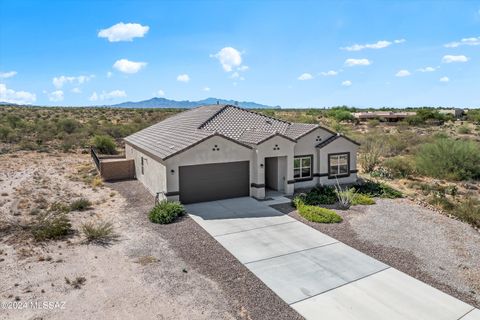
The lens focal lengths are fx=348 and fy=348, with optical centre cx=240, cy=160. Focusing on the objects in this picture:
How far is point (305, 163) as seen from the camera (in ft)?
69.2

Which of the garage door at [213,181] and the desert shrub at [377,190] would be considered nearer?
the garage door at [213,181]

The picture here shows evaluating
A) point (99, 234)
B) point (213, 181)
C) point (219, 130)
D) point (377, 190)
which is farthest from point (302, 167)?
point (99, 234)

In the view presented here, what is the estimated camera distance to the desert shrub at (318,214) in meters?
15.0

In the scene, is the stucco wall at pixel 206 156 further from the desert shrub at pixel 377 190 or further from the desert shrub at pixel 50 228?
the desert shrub at pixel 377 190

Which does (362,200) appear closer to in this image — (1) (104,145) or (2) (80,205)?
(2) (80,205)

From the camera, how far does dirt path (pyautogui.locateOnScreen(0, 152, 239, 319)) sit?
847cm

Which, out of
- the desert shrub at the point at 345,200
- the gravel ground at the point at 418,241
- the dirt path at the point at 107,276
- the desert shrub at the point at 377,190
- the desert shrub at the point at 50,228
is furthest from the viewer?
the desert shrub at the point at 377,190

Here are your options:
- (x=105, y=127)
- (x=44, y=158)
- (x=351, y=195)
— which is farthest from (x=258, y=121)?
(x=105, y=127)

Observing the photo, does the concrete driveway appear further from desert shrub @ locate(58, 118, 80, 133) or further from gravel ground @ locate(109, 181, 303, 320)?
desert shrub @ locate(58, 118, 80, 133)

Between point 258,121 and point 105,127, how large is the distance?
31.4m

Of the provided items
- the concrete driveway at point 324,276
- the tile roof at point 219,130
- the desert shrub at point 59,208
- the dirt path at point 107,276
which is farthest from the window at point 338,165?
the desert shrub at point 59,208

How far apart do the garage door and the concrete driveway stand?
2.72 metres

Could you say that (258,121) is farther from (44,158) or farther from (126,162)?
(44,158)

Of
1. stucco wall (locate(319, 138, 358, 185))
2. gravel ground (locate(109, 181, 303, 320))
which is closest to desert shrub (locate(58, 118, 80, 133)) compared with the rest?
gravel ground (locate(109, 181, 303, 320))
